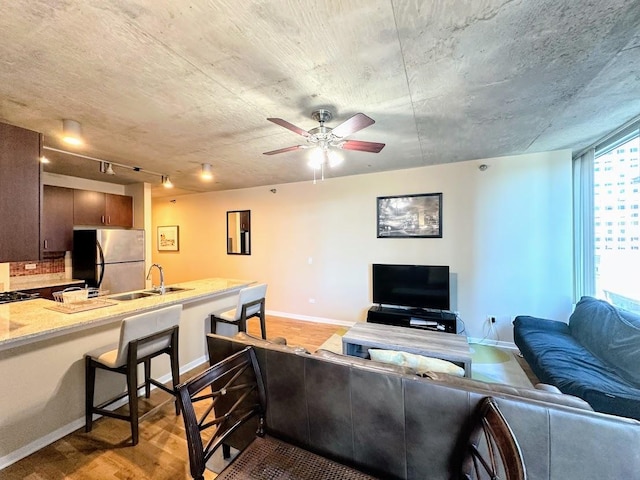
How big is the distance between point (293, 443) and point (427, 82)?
2.45m

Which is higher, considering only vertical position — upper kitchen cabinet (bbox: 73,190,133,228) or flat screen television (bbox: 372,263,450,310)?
upper kitchen cabinet (bbox: 73,190,133,228)

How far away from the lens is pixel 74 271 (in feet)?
14.5

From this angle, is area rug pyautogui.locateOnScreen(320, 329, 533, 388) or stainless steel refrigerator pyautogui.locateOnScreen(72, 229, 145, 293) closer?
area rug pyautogui.locateOnScreen(320, 329, 533, 388)

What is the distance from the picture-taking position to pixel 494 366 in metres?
3.14

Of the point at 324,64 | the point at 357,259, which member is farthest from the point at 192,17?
the point at 357,259

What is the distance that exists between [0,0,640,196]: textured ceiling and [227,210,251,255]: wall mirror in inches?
107

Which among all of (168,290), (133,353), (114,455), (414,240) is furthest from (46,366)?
(414,240)

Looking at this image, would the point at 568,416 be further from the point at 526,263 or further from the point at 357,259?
the point at 357,259

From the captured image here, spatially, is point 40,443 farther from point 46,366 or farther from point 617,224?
point 617,224

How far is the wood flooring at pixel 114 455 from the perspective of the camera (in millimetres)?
1679

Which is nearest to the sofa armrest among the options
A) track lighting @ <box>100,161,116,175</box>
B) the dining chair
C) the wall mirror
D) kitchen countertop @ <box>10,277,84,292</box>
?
the dining chair

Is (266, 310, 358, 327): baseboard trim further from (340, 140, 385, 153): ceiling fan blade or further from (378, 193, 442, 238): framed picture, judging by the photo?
(340, 140, 385, 153): ceiling fan blade

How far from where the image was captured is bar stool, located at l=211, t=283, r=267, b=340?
117 inches

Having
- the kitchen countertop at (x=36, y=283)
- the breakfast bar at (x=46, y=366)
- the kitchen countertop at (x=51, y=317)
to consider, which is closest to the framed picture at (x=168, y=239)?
the kitchen countertop at (x=36, y=283)
